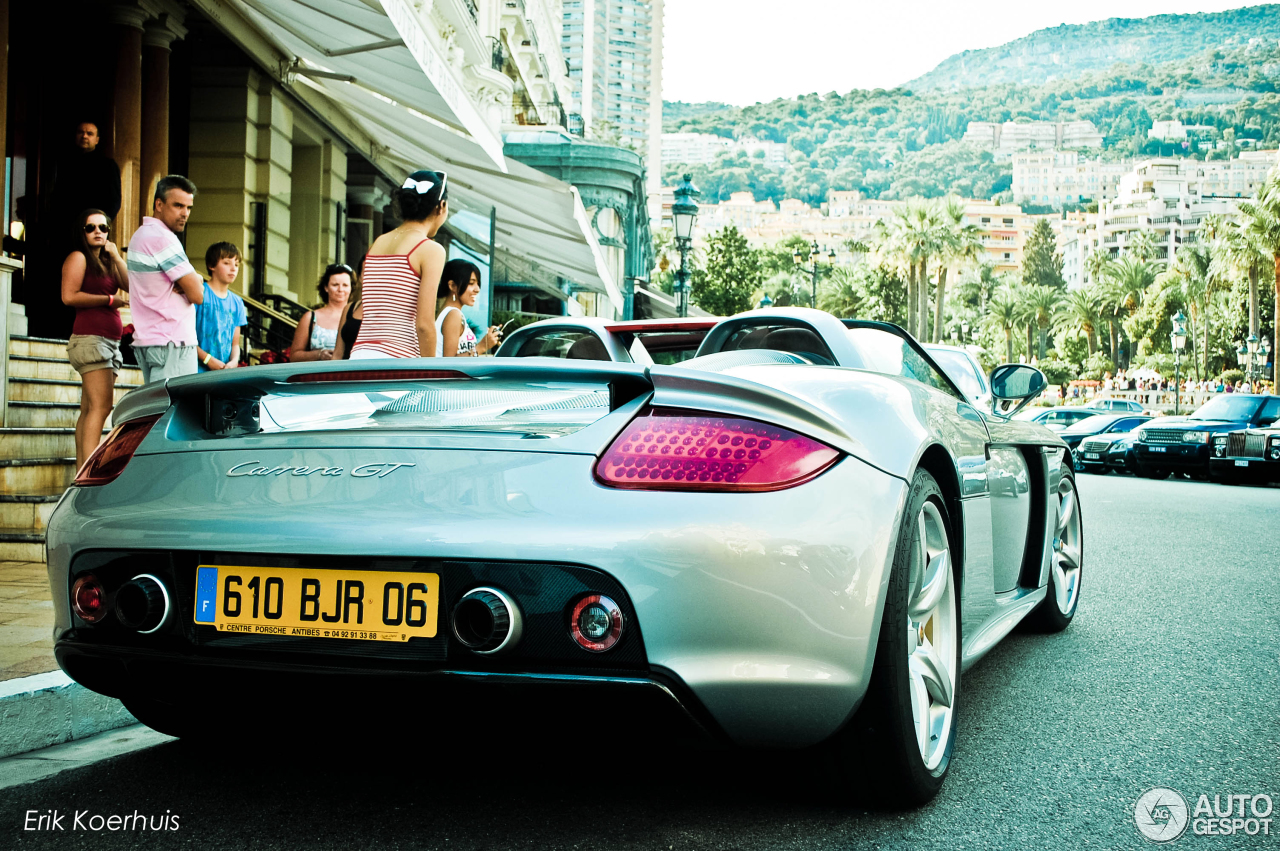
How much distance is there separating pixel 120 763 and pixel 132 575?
878mm

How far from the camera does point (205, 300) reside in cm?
645

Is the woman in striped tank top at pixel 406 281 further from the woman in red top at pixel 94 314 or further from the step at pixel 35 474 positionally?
the step at pixel 35 474

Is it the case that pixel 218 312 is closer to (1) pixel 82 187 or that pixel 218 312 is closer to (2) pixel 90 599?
(1) pixel 82 187

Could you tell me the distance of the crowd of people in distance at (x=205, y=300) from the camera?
4.63 metres

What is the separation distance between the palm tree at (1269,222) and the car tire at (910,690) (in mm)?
41817

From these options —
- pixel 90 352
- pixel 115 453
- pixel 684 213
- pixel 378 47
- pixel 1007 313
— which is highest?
pixel 1007 313

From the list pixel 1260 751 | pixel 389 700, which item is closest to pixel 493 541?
pixel 389 700

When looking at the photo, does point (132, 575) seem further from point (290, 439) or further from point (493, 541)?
point (493, 541)

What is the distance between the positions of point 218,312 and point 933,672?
488cm

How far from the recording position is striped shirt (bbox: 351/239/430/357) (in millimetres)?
4625

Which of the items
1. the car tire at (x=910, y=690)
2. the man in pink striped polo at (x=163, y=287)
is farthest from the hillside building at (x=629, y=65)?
the car tire at (x=910, y=690)

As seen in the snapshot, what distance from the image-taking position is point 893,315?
78875mm

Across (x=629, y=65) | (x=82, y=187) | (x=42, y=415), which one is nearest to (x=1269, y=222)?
(x=82, y=187)

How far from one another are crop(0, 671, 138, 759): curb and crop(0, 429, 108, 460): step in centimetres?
372
